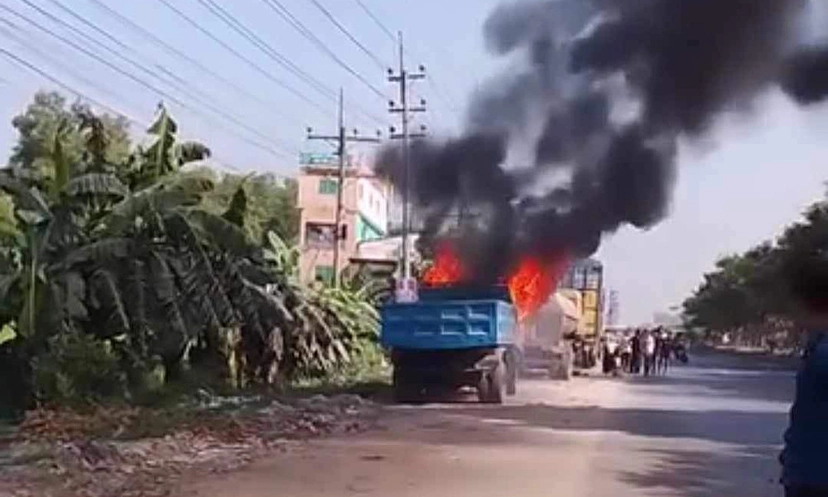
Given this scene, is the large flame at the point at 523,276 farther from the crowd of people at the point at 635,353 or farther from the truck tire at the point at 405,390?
the crowd of people at the point at 635,353

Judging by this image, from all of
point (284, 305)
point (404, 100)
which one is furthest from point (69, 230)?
point (404, 100)

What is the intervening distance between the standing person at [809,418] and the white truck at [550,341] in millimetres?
27872

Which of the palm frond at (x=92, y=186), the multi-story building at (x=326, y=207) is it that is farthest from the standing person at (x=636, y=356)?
the multi-story building at (x=326, y=207)

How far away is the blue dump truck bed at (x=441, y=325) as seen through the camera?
24.4m

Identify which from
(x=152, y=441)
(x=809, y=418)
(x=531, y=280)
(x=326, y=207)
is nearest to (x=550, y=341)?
(x=531, y=280)

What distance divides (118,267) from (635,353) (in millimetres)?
23351

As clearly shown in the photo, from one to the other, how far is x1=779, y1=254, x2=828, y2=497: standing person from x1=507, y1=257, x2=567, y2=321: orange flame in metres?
24.7

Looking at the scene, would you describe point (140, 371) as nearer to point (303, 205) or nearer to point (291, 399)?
point (291, 399)

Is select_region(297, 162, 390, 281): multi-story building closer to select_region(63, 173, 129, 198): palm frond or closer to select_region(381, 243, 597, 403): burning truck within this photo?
select_region(381, 243, 597, 403): burning truck

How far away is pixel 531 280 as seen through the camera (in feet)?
102

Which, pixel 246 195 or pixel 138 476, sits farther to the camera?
pixel 246 195

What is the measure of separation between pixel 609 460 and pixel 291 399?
1089cm

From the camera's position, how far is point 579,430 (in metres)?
18.6

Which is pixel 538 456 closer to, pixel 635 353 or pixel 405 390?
pixel 405 390
